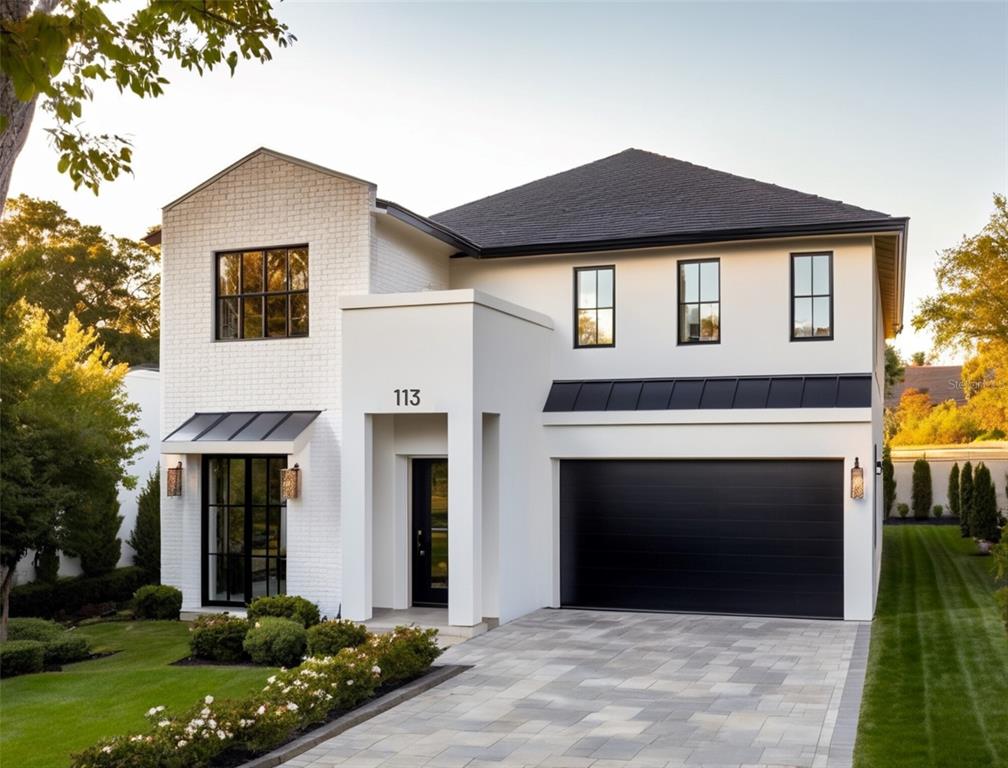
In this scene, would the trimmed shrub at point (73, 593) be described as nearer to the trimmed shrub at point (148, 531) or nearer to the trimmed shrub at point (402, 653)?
the trimmed shrub at point (148, 531)

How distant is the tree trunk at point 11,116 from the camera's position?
17.5 ft

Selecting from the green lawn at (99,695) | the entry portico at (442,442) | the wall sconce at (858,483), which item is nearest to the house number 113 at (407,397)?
the entry portico at (442,442)

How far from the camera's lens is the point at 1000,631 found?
1405cm

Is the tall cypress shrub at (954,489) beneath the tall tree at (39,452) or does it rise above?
beneath

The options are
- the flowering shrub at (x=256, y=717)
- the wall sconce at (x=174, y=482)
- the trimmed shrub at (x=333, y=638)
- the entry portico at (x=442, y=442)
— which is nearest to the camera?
the flowering shrub at (x=256, y=717)

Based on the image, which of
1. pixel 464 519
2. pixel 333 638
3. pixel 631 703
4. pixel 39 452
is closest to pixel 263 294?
pixel 39 452

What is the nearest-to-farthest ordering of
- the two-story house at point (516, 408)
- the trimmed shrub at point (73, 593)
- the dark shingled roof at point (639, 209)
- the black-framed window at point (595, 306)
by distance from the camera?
the two-story house at point (516, 408), the dark shingled roof at point (639, 209), the black-framed window at point (595, 306), the trimmed shrub at point (73, 593)

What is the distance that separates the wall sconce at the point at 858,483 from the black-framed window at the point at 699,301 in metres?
3.21

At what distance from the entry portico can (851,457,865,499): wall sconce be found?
5.11 meters

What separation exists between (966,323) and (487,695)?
87.6 ft

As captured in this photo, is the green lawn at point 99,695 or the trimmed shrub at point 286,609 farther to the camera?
the trimmed shrub at point 286,609

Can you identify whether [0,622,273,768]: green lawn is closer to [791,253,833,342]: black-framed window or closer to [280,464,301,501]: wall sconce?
[280,464,301,501]: wall sconce

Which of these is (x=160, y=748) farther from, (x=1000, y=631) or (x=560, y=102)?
(x=560, y=102)

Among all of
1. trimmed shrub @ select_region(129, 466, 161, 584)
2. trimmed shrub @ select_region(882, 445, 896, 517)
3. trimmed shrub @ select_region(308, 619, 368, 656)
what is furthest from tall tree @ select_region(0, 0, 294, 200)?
trimmed shrub @ select_region(882, 445, 896, 517)
